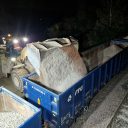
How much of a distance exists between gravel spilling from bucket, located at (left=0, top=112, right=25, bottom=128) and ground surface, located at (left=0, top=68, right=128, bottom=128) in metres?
2.28

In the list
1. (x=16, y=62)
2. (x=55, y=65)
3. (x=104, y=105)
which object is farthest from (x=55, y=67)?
(x=16, y=62)

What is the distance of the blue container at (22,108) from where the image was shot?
3999 millimetres

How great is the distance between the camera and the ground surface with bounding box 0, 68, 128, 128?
642 centimetres

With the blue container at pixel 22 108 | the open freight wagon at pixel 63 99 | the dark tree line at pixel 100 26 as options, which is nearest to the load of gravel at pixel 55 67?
the open freight wagon at pixel 63 99

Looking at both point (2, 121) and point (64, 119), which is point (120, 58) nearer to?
point (64, 119)

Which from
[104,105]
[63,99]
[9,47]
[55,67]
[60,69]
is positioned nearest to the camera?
[63,99]

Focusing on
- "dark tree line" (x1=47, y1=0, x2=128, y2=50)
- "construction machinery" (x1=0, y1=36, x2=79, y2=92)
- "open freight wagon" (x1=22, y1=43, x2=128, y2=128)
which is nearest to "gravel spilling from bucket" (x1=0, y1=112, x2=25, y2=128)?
"open freight wagon" (x1=22, y1=43, x2=128, y2=128)

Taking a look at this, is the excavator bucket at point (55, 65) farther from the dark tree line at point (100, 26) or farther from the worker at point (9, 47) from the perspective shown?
the dark tree line at point (100, 26)

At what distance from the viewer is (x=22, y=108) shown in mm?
4625

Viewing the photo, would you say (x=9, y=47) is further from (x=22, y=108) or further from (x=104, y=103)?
(x=104, y=103)

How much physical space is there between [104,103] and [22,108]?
155 inches

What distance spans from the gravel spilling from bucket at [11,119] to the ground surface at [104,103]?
2.28 meters

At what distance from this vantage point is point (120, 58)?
380 inches

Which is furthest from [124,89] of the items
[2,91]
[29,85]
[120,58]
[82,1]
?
[82,1]
